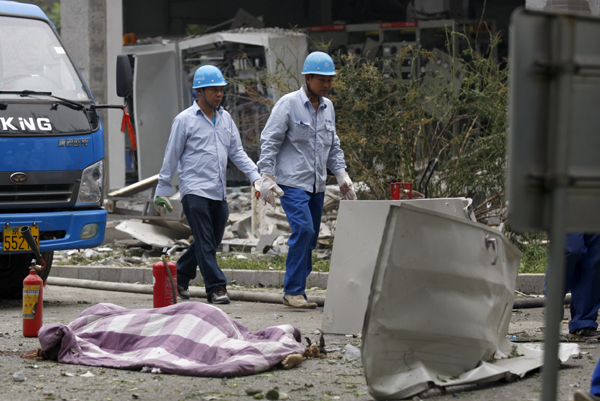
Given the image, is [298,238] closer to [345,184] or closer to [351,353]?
[345,184]

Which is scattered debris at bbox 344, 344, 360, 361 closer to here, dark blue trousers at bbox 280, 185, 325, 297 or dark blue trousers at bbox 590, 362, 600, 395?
dark blue trousers at bbox 590, 362, 600, 395

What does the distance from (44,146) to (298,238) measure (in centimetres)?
213

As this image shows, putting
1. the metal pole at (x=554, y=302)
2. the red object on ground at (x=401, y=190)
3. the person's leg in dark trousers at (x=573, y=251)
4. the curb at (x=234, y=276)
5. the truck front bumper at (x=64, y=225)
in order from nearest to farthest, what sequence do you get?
the metal pole at (x=554, y=302), the person's leg in dark trousers at (x=573, y=251), the red object on ground at (x=401, y=190), the truck front bumper at (x=64, y=225), the curb at (x=234, y=276)

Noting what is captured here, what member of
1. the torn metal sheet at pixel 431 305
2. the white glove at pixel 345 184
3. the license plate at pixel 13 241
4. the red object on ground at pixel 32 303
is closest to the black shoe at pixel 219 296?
the white glove at pixel 345 184

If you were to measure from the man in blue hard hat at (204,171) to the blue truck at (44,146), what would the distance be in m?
0.64

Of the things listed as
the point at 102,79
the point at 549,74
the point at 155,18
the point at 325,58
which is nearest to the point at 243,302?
the point at 325,58

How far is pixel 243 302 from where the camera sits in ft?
24.1

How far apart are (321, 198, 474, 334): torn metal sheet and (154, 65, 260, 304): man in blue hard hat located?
187 centimetres

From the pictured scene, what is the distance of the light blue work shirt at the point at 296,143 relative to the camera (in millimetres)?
6801

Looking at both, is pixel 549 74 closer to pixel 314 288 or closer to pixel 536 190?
pixel 536 190

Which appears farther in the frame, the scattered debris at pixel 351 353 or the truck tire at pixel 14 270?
the truck tire at pixel 14 270

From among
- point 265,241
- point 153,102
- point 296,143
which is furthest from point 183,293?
point 153,102

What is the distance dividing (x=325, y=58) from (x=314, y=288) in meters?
2.36

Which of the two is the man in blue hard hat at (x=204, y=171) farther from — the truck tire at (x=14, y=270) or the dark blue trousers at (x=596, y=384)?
the dark blue trousers at (x=596, y=384)
